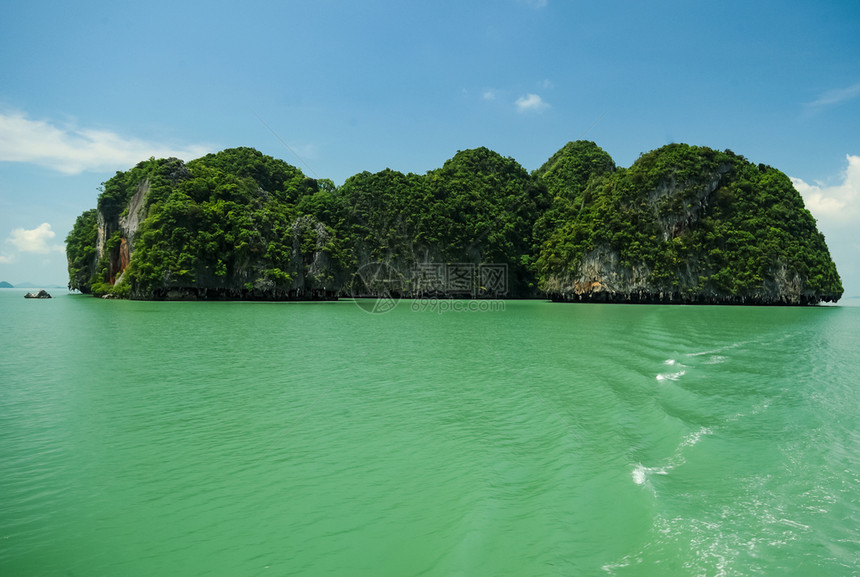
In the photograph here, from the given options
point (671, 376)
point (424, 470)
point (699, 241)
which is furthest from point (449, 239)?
point (424, 470)

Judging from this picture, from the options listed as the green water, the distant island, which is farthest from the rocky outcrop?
the green water

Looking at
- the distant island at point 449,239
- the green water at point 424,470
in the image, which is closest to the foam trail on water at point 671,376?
the green water at point 424,470

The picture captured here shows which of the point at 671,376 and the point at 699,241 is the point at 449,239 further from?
the point at 671,376

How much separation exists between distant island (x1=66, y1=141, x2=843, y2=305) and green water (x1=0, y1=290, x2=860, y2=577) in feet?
142

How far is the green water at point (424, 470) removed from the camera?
3.90 meters

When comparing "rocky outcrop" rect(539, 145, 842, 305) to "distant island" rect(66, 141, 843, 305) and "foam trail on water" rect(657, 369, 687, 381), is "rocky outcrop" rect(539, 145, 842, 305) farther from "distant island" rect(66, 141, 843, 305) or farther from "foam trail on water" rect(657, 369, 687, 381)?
"foam trail on water" rect(657, 369, 687, 381)

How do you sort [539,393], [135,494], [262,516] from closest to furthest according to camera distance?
[262,516] → [135,494] → [539,393]

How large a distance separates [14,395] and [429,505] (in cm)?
967

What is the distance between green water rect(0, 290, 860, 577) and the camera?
390 centimetres

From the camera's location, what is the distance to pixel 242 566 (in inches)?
147

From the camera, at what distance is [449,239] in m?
72.2

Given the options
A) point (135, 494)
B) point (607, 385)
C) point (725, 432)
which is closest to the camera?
point (135, 494)

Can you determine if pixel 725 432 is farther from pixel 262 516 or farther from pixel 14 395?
pixel 14 395

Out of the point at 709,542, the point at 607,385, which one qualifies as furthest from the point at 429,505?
the point at 607,385
